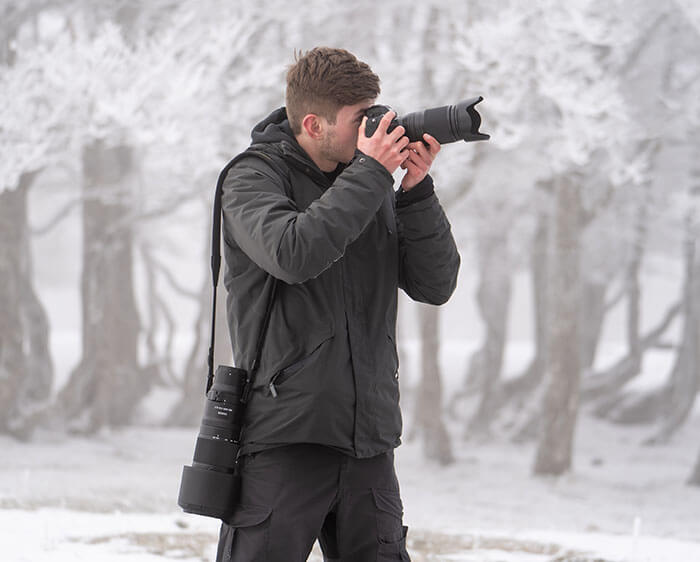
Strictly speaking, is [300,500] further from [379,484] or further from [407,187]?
[407,187]

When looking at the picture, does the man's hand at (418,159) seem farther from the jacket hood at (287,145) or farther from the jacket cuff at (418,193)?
the jacket hood at (287,145)

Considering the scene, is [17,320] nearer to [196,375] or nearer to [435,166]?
[196,375]

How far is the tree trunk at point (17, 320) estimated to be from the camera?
12.8m

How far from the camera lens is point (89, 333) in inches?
578

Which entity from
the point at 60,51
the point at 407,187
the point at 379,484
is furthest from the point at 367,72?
the point at 60,51

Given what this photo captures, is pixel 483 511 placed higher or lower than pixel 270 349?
lower

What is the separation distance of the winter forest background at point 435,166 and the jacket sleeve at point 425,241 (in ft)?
15.4

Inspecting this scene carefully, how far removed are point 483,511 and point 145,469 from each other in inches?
168

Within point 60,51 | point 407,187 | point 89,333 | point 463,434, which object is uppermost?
point 60,51

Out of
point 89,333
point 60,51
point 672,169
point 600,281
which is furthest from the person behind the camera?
point 600,281

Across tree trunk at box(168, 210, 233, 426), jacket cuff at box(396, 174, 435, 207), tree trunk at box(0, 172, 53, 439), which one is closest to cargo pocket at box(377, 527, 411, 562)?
jacket cuff at box(396, 174, 435, 207)

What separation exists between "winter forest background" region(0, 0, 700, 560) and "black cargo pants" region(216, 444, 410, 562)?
4520 mm

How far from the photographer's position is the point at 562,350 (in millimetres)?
13609

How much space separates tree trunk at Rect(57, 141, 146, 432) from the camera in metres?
14.6
